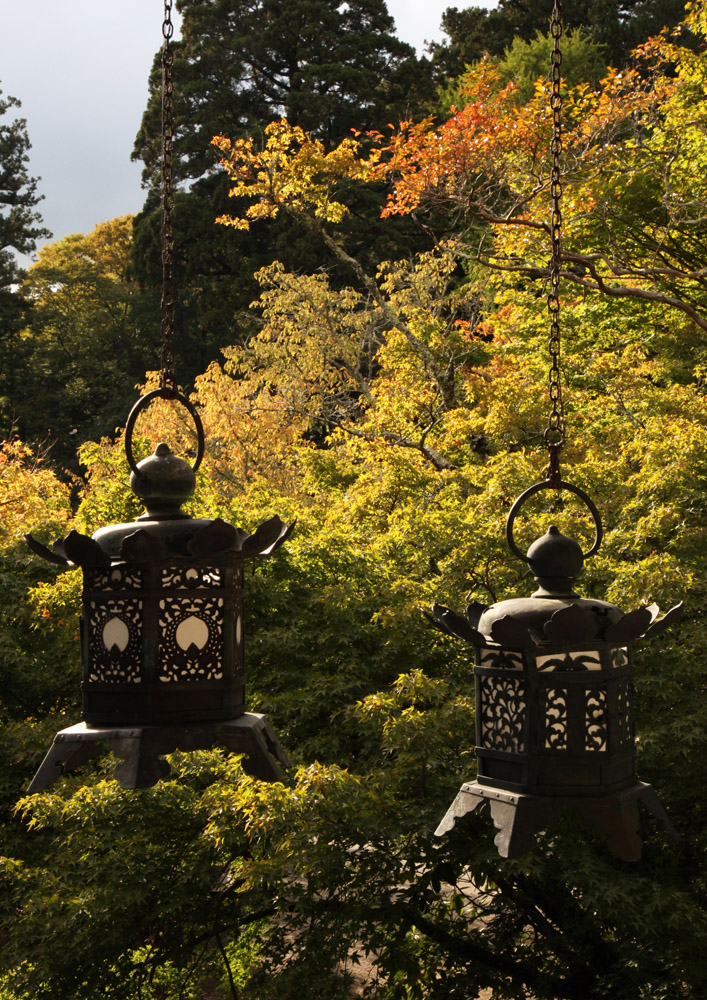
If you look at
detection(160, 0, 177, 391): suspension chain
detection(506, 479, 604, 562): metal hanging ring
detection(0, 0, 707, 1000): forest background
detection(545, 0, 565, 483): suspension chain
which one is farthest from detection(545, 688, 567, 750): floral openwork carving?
detection(0, 0, 707, 1000): forest background

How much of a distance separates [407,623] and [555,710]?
3141 mm

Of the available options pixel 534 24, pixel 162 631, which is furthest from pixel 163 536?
pixel 534 24

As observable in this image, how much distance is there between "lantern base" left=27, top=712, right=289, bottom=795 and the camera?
155 centimetres

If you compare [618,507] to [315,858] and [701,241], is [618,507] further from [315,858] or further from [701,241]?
[701,241]

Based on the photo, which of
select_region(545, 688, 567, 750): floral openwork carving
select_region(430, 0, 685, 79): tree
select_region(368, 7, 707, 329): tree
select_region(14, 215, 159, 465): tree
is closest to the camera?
select_region(545, 688, 567, 750): floral openwork carving

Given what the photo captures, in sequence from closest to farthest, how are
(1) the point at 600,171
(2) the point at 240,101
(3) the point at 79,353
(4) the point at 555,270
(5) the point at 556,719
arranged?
(5) the point at 556,719, (4) the point at 555,270, (1) the point at 600,171, (2) the point at 240,101, (3) the point at 79,353

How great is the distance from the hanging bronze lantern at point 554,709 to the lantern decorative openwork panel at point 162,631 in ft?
1.27

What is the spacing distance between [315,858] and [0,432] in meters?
15.8

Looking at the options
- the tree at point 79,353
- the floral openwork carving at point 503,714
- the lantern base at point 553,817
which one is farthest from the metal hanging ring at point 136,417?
the tree at point 79,353

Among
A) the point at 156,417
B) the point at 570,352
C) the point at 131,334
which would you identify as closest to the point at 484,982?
the point at 570,352

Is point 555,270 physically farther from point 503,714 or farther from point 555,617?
point 503,714

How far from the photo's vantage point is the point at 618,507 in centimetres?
557

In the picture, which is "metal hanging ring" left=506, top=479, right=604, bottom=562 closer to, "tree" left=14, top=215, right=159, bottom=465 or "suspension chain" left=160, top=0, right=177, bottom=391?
"suspension chain" left=160, top=0, right=177, bottom=391

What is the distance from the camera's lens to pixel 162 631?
165cm
